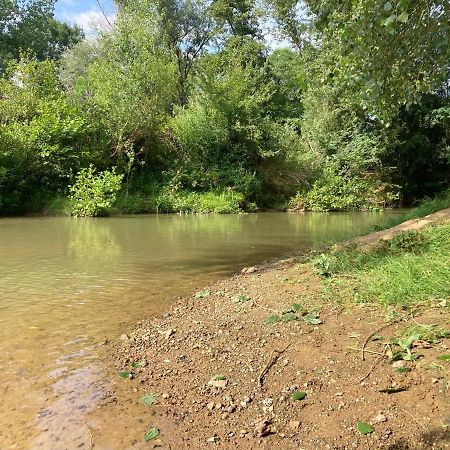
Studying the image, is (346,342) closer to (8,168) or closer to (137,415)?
(137,415)

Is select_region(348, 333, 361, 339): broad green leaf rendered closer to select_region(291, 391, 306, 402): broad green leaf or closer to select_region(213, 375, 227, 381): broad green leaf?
select_region(291, 391, 306, 402): broad green leaf

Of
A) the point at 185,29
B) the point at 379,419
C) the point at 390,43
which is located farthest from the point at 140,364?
the point at 185,29

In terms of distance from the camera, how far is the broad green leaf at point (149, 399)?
3429 millimetres

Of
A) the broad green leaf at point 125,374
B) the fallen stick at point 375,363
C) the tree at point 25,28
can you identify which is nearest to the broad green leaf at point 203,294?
the broad green leaf at point 125,374

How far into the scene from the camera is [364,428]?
278 centimetres

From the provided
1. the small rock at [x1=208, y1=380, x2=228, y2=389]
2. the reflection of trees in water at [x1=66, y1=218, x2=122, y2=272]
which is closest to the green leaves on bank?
the small rock at [x1=208, y1=380, x2=228, y2=389]

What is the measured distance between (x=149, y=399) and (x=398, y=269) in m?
3.01

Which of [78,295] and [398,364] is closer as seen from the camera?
[398,364]

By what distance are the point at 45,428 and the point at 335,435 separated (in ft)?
6.04

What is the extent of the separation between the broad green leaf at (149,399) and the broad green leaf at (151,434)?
0.36 metres

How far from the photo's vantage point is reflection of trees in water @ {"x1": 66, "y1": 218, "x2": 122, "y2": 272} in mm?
9312

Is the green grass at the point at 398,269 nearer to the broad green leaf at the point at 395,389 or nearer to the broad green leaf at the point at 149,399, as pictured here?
the broad green leaf at the point at 395,389

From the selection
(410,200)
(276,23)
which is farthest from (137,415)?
(276,23)

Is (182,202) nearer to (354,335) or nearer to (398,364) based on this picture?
(354,335)
